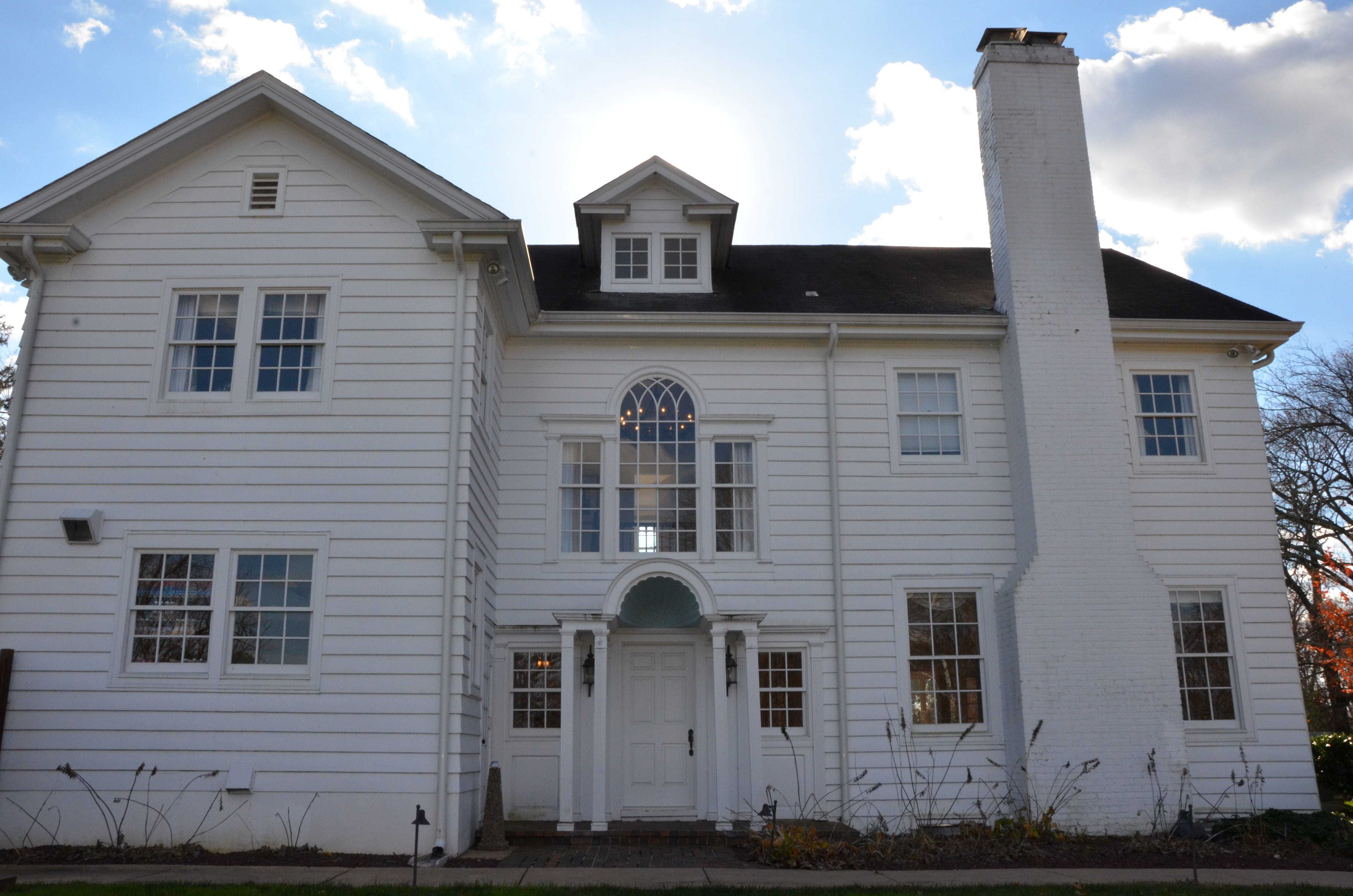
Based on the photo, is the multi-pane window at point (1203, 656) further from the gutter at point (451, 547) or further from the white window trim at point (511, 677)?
the gutter at point (451, 547)

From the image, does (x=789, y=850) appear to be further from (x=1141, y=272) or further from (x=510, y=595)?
(x=1141, y=272)

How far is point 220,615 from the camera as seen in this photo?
32.0 ft

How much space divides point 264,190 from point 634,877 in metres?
8.35

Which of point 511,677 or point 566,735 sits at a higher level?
point 511,677

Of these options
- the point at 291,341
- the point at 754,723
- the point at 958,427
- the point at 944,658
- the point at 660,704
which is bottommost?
the point at 754,723

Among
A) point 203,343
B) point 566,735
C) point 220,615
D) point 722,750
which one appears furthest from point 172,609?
point 722,750

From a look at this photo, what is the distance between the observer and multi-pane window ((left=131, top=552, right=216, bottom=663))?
9.73m

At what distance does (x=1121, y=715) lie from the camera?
11.1 m

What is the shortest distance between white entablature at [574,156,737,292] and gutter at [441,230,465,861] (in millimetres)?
3211

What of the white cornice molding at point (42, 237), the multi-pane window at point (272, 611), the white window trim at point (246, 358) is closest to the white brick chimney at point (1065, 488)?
the multi-pane window at point (272, 611)

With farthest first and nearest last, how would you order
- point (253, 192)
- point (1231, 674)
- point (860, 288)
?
point (860, 288)
point (1231, 674)
point (253, 192)

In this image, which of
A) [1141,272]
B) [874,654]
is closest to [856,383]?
[874,654]

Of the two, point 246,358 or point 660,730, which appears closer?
point 246,358

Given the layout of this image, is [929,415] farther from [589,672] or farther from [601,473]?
[589,672]
